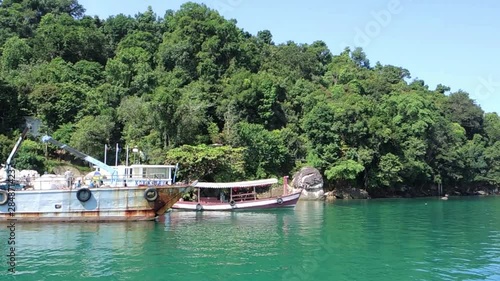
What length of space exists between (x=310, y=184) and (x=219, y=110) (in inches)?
614

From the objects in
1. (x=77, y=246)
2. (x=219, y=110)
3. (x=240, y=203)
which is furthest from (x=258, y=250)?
(x=219, y=110)

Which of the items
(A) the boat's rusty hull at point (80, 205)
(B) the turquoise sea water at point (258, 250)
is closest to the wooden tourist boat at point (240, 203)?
(B) the turquoise sea water at point (258, 250)

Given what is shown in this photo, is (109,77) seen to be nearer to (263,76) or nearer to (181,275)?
(263,76)

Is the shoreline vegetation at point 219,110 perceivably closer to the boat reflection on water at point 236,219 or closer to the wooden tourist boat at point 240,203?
the wooden tourist boat at point 240,203

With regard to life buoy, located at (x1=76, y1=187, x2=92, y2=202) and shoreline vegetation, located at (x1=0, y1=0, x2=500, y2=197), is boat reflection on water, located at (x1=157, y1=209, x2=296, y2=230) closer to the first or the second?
life buoy, located at (x1=76, y1=187, x2=92, y2=202)

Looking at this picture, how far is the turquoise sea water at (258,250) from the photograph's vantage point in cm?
1606

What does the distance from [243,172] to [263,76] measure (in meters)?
20.7

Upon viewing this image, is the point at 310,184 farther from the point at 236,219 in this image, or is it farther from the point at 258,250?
the point at 258,250

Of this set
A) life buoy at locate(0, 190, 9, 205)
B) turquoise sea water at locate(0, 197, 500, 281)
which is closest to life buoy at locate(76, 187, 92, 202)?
turquoise sea water at locate(0, 197, 500, 281)

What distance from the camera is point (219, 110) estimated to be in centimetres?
5934

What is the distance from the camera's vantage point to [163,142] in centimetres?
4891

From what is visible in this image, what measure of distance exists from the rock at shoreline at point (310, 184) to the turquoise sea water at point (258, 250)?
22229 mm

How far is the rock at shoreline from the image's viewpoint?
54.3m

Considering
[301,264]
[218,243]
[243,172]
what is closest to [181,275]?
[301,264]
